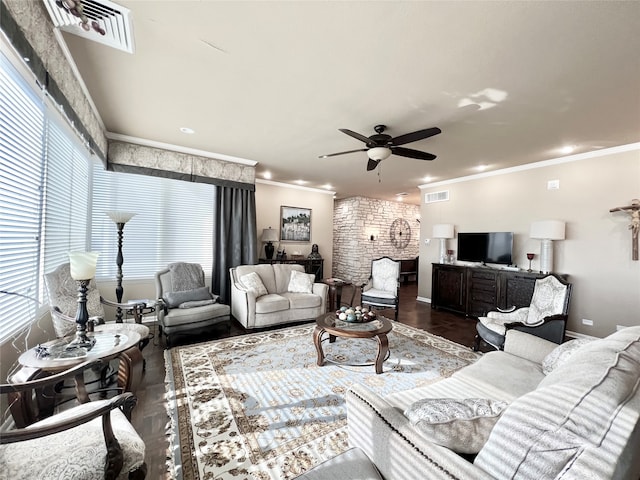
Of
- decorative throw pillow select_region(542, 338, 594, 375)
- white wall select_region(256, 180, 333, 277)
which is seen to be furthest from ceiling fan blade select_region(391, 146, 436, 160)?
white wall select_region(256, 180, 333, 277)

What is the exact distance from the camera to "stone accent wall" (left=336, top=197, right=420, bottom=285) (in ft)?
24.6

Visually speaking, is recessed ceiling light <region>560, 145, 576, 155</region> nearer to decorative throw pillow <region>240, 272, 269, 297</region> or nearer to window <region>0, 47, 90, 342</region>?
decorative throw pillow <region>240, 272, 269, 297</region>

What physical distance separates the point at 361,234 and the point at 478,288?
3.45 m

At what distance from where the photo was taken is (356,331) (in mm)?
2572

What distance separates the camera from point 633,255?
134 inches

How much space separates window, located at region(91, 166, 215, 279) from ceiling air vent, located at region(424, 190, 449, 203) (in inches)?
178

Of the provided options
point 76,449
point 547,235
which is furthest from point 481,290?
point 76,449

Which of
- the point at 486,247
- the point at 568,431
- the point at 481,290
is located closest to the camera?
the point at 568,431

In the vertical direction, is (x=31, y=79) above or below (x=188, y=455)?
above

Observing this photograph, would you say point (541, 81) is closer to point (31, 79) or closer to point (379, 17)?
point (379, 17)

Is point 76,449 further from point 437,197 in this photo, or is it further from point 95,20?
point 437,197

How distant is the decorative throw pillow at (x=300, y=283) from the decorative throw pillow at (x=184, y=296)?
4.12 feet

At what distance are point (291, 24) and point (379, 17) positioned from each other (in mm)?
553

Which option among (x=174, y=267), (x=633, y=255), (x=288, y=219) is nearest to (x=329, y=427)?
(x=174, y=267)
